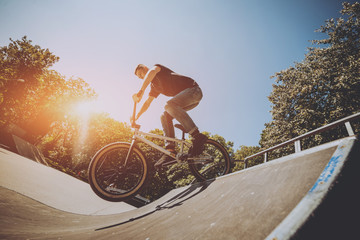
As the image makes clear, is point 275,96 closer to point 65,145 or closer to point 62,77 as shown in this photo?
point 62,77

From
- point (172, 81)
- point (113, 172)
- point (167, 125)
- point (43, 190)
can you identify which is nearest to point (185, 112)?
point (167, 125)

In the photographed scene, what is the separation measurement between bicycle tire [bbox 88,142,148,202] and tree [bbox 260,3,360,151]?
14913 millimetres

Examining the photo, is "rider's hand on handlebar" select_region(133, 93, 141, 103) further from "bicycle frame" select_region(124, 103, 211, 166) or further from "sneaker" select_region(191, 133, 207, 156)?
"sneaker" select_region(191, 133, 207, 156)

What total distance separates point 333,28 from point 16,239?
23.2m

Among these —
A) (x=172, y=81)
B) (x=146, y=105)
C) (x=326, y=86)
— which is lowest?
(x=326, y=86)

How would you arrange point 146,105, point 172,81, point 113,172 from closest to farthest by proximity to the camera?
point 113,172, point 172,81, point 146,105

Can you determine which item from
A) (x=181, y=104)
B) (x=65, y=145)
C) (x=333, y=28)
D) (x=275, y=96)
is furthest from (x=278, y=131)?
(x=65, y=145)

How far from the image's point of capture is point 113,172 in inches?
123

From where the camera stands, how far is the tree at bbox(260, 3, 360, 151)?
1273cm

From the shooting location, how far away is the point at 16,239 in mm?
1492

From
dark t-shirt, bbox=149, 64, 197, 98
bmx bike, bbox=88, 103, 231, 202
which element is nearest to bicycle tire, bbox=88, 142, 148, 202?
bmx bike, bbox=88, 103, 231, 202

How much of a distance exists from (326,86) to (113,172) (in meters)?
18.0

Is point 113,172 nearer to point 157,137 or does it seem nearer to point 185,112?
point 157,137

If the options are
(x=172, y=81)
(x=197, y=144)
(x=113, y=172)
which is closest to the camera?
(x=113, y=172)
